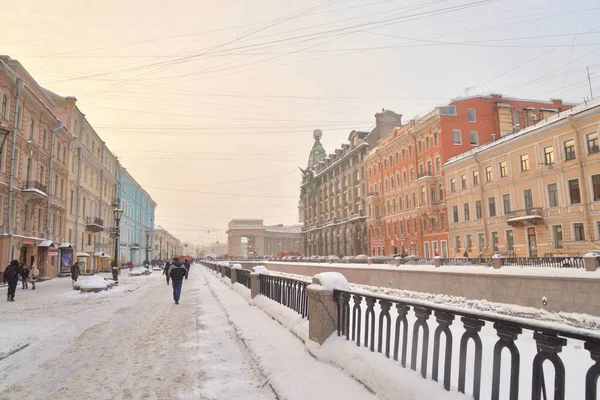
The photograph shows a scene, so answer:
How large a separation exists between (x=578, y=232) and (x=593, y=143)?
5673 millimetres

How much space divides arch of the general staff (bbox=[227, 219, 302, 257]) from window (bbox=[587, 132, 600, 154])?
103432mm

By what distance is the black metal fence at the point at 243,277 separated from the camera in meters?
18.2

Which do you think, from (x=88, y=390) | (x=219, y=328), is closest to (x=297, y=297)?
(x=219, y=328)

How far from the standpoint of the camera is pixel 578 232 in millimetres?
26469

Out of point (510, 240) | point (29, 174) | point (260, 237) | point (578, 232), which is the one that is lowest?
point (510, 240)

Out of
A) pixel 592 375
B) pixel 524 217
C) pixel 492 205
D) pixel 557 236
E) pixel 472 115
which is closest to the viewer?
pixel 592 375

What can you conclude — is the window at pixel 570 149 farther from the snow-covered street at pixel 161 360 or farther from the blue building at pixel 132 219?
the blue building at pixel 132 219

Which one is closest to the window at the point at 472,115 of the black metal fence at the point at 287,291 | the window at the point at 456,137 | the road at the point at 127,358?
the window at the point at 456,137

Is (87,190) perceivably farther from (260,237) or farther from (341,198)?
(260,237)

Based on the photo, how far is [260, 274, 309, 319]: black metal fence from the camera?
8.59m

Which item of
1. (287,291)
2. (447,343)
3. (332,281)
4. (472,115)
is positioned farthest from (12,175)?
(472,115)

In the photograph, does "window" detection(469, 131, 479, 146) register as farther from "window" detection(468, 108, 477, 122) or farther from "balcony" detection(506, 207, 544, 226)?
"balcony" detection(506, 207, 544, 226)

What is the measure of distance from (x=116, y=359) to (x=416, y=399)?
4.84 metres

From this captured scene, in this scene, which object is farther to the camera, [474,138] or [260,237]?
[260,237]
